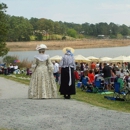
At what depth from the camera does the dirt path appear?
7.91 meters

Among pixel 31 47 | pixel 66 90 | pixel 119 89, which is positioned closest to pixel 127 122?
pixel 66 90

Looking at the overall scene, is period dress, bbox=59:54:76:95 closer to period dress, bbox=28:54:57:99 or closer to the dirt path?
period dress, bbox=28:54:57:99

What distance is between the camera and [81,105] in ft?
35.4

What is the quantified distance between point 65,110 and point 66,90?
9.01ft

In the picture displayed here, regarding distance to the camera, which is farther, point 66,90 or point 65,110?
point 66,90

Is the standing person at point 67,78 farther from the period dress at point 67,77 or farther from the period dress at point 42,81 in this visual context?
the period dress at point 42,81

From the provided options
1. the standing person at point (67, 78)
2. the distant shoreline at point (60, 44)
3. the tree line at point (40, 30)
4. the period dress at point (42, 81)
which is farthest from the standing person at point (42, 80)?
the distant shoreline at point (60, 44)

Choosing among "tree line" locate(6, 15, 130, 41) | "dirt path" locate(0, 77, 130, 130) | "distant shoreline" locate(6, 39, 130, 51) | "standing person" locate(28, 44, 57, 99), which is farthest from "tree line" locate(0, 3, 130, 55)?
"dirt path" locate(0, 77, 130, 130)

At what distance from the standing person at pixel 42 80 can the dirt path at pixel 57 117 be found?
3.71 feet

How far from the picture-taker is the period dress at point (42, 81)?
12.2m

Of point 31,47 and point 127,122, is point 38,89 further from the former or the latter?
point 31,47

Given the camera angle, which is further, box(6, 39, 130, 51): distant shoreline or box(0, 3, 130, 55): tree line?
box(0, 3, 130, 55): tree line

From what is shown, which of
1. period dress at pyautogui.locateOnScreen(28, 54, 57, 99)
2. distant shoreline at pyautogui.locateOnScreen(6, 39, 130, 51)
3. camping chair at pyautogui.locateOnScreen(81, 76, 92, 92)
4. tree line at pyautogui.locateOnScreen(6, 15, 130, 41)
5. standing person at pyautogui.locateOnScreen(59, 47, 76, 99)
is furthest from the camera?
tree line at pyautogui.locateOnScreen(6, 15, 130, 41)

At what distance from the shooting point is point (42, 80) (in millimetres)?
12273
